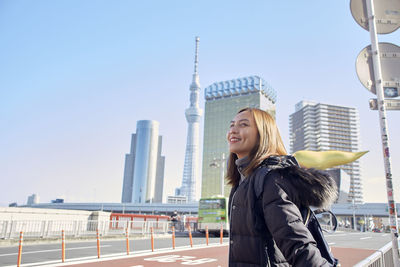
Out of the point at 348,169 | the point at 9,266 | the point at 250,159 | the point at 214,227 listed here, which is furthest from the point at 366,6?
the point at 348,169

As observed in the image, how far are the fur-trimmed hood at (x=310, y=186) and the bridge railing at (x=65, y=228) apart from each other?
14.6 m

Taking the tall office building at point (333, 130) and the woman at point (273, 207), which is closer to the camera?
the woman at point (273, 207)

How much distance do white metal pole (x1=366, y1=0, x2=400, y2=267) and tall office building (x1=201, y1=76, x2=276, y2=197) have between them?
482 feet

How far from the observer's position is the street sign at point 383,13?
4703 mm

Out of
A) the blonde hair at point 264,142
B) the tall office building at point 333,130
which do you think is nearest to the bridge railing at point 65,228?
the blonde hair at point 264,142

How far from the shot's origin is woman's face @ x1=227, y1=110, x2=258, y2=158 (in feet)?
7.45

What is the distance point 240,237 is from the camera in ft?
6.52

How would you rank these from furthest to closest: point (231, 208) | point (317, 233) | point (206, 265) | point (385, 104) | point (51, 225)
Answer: point (51, 225)
point (206, 265)
point (385, 104)
point (231, 208)
point (317, 233)

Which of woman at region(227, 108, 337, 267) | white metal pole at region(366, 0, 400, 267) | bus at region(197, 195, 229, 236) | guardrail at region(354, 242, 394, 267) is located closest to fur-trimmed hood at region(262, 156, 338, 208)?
woman at region(227, 108, 337, 267)

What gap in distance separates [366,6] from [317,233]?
4130 millimetres

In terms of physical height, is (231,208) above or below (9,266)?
above

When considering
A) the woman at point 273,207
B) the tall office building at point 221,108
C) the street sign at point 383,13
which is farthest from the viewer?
the tall office building at point 221,108

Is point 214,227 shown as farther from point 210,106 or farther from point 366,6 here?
point 210,106

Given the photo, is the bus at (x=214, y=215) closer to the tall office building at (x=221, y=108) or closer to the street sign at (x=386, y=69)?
the street sign at (x=386, y=69)
